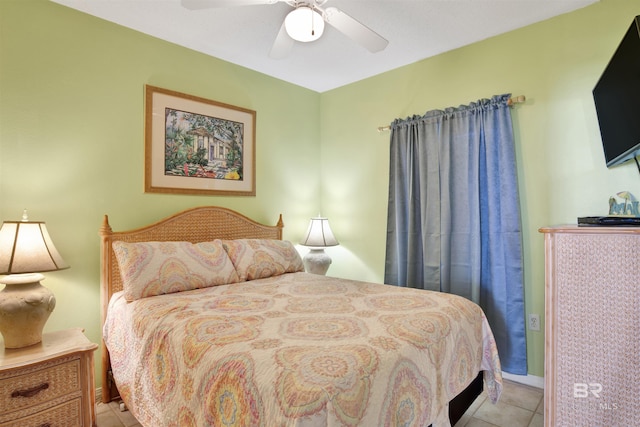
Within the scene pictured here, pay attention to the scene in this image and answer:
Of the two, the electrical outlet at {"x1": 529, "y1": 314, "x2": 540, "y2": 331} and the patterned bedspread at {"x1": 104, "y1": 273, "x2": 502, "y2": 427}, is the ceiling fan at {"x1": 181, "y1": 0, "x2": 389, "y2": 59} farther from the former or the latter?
the electrical outlet at {"x1": 529, "y1": 314, "x2": 540, "y2": 331}

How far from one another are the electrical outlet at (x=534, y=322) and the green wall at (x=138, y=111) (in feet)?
0.14

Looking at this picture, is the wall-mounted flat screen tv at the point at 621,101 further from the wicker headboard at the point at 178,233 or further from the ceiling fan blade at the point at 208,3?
the wicker headboard at the point at 178,233

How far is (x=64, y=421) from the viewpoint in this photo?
1777mm

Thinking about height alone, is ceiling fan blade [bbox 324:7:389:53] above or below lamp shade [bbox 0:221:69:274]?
above

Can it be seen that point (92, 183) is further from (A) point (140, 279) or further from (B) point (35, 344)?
(B) point (35, 344)

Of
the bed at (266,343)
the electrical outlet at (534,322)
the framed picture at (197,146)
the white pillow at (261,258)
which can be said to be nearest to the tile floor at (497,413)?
the bed at (266,343)

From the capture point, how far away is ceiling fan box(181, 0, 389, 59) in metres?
1.77

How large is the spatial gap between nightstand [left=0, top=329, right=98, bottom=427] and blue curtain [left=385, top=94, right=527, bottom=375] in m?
2.40

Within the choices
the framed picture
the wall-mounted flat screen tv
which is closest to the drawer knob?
A: the framed picture

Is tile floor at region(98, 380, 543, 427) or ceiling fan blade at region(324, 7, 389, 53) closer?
ceiling fan blade at region(324, 7, 389, 53)

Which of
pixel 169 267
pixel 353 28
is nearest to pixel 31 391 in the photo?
pixel 169 267

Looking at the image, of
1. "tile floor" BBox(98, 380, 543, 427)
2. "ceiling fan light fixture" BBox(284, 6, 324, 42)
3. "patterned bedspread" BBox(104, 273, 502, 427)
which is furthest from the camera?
"tile floor" BBox(98, 380, 543, 427)

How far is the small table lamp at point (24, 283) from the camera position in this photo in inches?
68.2

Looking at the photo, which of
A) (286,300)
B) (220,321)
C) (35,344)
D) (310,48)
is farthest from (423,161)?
(35,344)
